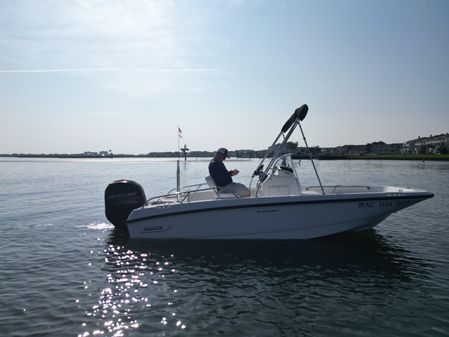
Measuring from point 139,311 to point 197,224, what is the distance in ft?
14.3

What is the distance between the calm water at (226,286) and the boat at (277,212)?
1.25ft

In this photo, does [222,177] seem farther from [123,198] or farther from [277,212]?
[123,198]

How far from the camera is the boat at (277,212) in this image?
10164 millimetres

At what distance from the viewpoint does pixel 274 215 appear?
10.3m

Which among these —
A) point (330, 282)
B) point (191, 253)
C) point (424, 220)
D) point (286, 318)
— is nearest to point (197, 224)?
point (191, 253)

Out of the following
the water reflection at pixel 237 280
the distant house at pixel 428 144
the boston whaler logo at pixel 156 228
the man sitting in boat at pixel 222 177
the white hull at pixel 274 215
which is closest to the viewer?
the water reflection at pixel 237 280

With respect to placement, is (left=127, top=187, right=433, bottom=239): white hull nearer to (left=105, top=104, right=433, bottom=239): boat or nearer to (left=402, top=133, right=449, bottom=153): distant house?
(left=105, top=104, right=433, bottom=239): boat

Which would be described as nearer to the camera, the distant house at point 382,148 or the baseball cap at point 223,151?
the baseball cap at point 223,151

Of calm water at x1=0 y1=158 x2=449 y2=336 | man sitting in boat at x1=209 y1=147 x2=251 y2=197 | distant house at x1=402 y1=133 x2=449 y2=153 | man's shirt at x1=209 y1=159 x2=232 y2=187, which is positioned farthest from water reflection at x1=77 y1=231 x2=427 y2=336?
distant house at x1=402 y1=133 x2=449 y2=153

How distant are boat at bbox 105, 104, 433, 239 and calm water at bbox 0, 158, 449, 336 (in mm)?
382

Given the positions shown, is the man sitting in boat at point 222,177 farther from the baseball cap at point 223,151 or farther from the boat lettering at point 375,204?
the boat lettering at point 375,204

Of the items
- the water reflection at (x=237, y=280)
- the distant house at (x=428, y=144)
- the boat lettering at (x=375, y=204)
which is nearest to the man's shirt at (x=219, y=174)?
the water reflection at (x=237, y=280)

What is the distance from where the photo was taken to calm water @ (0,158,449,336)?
590 centimetres

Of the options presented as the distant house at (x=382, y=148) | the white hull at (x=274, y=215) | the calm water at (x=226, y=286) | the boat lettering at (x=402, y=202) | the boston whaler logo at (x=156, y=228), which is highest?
the distant house at (x=382, y=148)
